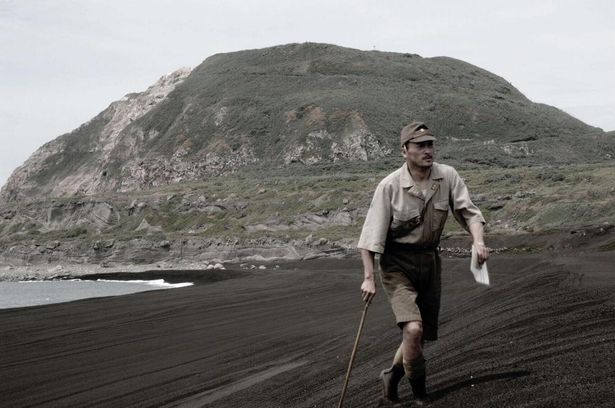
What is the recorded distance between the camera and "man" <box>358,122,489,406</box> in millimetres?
5793

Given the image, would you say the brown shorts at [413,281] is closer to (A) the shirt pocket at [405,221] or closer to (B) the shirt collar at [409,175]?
(A) the shirt pocket at [405,221]

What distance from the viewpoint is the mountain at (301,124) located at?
3723 inches

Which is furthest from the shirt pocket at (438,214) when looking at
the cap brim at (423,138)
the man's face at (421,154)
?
the cap brim at (423,138)

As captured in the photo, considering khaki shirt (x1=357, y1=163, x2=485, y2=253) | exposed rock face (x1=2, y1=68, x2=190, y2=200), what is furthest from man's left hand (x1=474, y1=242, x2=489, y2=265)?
exposed rock face (x1=2, y1=68, x2=190, y2=200)

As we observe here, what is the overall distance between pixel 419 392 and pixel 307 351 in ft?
21.7

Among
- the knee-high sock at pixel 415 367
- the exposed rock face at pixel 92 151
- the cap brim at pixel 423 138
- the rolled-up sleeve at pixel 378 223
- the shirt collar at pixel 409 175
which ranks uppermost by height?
the exposed rock face at pixel 92 151

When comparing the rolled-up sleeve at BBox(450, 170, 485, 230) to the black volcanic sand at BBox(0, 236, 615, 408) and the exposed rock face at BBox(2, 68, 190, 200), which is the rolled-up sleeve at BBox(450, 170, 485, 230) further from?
the exposed rock face at BBox(2, 68, 190, 200)

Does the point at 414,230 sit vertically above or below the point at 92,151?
below

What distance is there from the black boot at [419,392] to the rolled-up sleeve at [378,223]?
3.69 feet

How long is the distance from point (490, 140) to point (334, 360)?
9039cm

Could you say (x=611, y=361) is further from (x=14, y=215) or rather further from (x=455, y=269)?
(x=14, y=215)

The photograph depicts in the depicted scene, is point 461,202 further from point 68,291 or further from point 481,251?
point 68,291

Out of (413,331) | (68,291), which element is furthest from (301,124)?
(413,331)

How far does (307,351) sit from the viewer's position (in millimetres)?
12484
